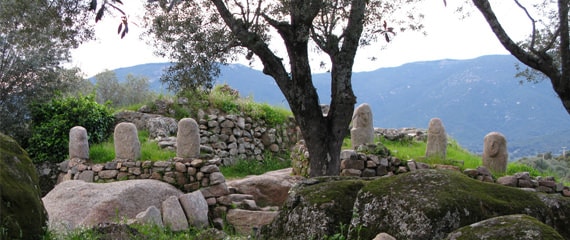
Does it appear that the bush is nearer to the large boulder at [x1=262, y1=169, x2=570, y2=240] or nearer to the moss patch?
the large boulder at [x1=262, y1=169, x2=570, y2=240]

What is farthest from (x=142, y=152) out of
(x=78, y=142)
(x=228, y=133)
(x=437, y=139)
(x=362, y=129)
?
(x=437, y=139)

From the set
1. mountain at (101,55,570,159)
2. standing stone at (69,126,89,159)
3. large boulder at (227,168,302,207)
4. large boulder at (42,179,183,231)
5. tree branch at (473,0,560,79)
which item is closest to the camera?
large boulder at (42,179,183,231)

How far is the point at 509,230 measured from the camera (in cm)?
398

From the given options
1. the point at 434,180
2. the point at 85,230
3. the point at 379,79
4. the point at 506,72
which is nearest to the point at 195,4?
the point at 85,230

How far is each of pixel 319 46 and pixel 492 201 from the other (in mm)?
7960

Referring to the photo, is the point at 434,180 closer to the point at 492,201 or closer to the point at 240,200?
the point at 492,201

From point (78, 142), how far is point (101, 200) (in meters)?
4.34

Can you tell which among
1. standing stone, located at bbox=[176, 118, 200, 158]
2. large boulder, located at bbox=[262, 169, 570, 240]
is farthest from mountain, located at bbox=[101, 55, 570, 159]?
large boulder, located at bbox=[262, 169, 570, 240]

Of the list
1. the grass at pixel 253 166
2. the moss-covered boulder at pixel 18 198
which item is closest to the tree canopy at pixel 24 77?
the grass at pixel 253 166

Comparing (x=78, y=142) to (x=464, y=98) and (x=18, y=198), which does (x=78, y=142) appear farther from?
(x=464, y=98)

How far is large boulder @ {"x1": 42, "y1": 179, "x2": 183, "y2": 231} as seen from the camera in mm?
11484

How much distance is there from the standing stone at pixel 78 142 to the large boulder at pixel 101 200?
2415 millimetres

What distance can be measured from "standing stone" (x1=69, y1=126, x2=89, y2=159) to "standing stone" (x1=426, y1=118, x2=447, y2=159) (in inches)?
388

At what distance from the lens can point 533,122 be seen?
12938 cm
